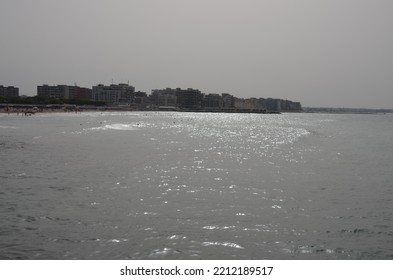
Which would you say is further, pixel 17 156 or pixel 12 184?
pixel 17 156

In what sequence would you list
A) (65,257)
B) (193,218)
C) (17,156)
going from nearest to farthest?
(65,257)
(193,218)
(17,156)

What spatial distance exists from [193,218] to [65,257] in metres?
4.65

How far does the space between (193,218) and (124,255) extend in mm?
3808

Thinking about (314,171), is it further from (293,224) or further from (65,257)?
(65,257)

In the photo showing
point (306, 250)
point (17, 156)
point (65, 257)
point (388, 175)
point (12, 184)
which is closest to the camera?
point (65, 257)

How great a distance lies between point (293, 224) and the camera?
13.3m

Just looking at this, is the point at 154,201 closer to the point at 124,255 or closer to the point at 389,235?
the point at 124,255

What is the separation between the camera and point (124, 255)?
10.1 meters

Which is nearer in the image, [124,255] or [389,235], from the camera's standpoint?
[124,255]
